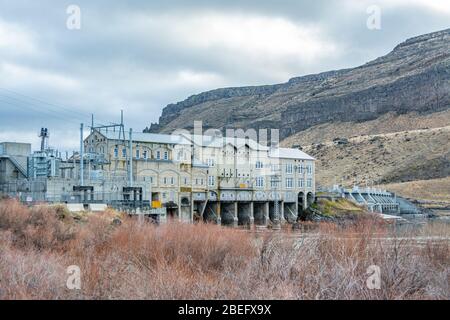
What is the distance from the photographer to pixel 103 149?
64.8m

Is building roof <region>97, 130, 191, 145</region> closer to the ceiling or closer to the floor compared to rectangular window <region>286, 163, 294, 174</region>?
closer to the ceiling

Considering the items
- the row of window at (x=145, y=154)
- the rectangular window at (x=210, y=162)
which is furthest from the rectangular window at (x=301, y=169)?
the row of window at (x=145, y=154)

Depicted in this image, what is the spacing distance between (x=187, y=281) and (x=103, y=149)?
171 ft

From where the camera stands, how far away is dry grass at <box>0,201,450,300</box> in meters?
13.7

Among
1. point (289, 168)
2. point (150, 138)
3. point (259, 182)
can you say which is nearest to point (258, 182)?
point (259, 182)

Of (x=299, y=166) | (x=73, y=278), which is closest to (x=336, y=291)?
(x=73, y=278)

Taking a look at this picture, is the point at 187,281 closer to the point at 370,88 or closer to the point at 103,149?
the point at 103,149

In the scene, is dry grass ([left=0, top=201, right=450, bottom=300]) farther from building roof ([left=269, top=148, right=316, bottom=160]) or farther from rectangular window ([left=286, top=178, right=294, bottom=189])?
rectangular window ([left=286, top=178, right=294, bottom=189])

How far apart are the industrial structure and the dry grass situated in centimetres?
2388

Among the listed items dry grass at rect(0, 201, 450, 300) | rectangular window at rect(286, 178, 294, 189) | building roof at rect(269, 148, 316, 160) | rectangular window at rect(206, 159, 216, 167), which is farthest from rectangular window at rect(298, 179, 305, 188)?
dry grass at rect(0, 201, 450, 300)

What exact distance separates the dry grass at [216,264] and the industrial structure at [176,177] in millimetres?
23880

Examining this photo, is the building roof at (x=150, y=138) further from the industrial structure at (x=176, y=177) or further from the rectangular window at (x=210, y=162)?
the rectangular window at (x=210, y=162)

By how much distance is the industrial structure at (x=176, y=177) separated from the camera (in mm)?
52438

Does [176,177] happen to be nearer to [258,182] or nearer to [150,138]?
[150,138]
